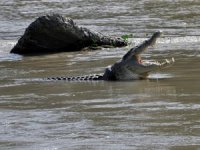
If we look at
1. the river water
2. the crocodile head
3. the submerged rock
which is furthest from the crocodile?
the submerged rock

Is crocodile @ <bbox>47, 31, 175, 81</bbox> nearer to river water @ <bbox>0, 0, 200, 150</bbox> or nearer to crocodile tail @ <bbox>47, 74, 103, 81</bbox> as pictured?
crocodile tail @ <bbox>47, 74, 103, 81</bbox>

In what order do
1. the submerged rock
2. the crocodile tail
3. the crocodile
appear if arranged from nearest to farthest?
1. the crocodile tail
2. the crocodile
3. the submerged rock

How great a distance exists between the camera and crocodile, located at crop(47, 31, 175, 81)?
10.2m

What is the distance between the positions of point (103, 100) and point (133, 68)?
8.00 feet

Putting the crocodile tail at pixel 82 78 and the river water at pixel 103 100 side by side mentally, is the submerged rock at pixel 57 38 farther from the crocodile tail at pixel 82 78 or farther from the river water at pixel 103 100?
the crocodile tail at pixel 82 78

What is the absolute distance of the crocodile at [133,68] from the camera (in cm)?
1018

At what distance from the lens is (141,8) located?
2052 centimetres

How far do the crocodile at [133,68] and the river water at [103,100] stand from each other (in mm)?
166

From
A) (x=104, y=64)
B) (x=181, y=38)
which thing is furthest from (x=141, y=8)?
(x=104, y=64)

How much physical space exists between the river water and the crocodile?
166 millimetres

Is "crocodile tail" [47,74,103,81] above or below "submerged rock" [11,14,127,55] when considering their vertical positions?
below

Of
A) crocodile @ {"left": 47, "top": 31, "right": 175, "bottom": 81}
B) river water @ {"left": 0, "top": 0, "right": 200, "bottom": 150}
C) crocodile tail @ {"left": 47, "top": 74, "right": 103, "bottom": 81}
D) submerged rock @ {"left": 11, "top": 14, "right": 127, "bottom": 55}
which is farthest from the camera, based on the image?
submerged rock @ {"left": 11, "top": 14, "right": 127, "bottom": 55}

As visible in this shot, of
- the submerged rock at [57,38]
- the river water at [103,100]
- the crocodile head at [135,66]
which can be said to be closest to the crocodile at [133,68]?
the crocodile head at [135,66]

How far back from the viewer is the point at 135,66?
34.4 feet
